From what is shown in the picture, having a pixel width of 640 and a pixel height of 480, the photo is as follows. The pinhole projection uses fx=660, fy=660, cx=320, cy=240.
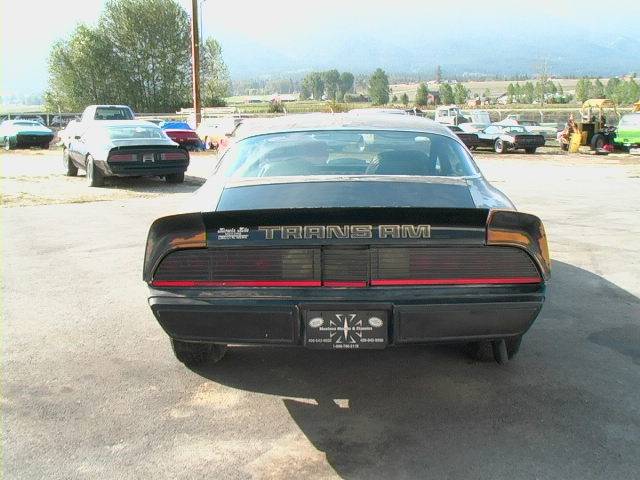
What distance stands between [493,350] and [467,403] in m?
0.61

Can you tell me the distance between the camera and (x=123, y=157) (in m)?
12.9

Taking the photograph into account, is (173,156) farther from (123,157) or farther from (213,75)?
(213,75)

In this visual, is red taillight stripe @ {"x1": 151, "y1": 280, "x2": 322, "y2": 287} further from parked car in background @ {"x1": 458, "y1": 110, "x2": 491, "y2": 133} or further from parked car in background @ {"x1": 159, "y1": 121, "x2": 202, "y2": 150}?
parked car in background @ {"x1": 458, "y1": 110, "x2": 491, "y2": 133}

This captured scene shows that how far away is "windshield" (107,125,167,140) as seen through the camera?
13.5m

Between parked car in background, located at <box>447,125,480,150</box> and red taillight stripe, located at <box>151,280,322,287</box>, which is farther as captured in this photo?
parked car in background, located at <box>447,125,480,150</box>

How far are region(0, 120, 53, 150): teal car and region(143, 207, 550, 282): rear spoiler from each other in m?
27.9

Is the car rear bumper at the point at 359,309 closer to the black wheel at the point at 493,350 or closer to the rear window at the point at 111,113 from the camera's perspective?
the black wheel at the point at 493,350

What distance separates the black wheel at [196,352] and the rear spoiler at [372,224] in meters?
0.81

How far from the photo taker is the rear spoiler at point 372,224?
3.11 metres

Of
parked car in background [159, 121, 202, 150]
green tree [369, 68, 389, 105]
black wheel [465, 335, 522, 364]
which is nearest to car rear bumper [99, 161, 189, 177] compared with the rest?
black wheel [465, 335, 522, 364]

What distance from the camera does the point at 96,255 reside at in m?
7.16

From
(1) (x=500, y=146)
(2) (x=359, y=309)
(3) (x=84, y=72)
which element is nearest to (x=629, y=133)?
(1) (x=500, y=146)

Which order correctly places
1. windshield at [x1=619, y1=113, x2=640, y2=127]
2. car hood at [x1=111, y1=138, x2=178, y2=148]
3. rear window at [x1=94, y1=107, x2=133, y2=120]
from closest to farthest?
car hood at [x1=111, y1=138, x2=178, y2=148] → rear window at [x1=94, y1=107, x2=133, y2=120] → windshield at [x1=619, y1=113, x2=640, y2=127]

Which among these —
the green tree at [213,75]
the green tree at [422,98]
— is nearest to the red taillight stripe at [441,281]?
the green tree at [213,75]
